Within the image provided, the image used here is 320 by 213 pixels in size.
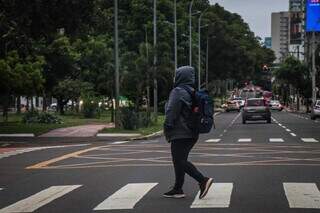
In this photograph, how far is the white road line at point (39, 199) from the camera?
1084 centimetres

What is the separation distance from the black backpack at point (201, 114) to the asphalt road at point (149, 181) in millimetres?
1077

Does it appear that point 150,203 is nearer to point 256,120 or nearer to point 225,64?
point 256,120

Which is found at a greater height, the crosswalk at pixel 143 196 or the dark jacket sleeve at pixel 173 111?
the dark jacket sleeve at pixel 173 111

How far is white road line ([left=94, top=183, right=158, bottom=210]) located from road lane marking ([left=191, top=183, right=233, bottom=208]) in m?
0.94

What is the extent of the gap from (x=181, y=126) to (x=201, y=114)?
0.35 metres

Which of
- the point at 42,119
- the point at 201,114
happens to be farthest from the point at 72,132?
the point at 201,114

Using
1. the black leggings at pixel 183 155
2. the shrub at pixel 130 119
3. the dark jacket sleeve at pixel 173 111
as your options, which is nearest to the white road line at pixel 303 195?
the black leggings at pixel 183 155

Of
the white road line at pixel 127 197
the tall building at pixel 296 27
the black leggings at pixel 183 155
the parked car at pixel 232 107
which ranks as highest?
the tall building at pixel 296 27

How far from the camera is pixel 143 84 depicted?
137 feet

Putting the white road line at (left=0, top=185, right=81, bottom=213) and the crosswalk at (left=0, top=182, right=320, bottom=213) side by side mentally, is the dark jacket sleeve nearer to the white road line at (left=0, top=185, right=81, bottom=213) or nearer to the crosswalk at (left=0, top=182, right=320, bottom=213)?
the crosswalk at (left=0, top=182, right=320, bottom=213)

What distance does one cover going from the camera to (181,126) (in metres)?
11.2

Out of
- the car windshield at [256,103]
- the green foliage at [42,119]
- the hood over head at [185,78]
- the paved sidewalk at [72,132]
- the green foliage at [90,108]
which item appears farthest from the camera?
the green foliage at [90,108]

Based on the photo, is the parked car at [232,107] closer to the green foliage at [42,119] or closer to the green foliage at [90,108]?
the green foliage at [90,108]

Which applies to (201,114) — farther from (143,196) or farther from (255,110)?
(255,110)
